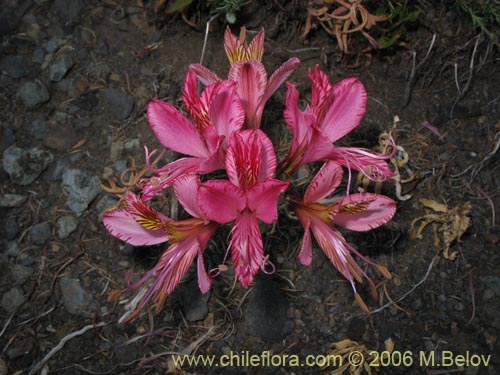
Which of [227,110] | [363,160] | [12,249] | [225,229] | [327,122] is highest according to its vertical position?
[227,110]

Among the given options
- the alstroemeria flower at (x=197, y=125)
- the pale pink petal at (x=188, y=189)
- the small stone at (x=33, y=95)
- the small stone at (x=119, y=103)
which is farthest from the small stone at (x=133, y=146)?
the pale pink petal at (x=188, y=189)

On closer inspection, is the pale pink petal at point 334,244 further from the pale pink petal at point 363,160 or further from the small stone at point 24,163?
the small stone at point 24,163

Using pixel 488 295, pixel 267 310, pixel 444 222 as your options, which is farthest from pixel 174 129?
pixel 488 295

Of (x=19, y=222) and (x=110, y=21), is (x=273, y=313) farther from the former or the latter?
(x=110, y=21)

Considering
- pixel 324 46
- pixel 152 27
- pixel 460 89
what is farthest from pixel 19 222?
pixel 460 89

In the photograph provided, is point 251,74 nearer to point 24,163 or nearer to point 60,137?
point 60,137

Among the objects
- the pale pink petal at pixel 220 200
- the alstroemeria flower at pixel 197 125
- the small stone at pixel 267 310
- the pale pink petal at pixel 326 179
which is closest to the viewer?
the pale pink petal at pixel 220 200

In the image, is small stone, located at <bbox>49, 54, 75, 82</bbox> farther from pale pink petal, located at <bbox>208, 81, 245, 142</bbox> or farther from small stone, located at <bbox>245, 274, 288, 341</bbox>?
small stone, located at <bbox>245, 274, 288, 341</bbox>
